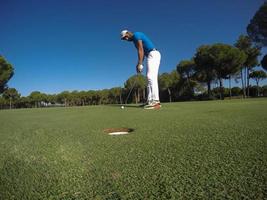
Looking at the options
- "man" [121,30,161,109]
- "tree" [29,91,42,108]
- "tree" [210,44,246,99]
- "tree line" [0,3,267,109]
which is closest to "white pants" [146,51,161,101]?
"man" [121,30,161,109]

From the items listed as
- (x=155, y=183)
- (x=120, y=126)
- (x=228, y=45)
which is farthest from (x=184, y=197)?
(x=228, y=45)

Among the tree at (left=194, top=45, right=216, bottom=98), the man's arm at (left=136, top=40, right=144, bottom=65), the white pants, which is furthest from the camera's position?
the tree at (left=194, top=45, right=216, bottom=98)

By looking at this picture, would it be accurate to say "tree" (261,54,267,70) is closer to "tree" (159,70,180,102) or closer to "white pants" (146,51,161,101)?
"tree" (159,70,180,102)

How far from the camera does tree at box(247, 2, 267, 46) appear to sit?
24.4 m

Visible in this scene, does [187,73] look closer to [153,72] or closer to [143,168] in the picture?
[153,72]

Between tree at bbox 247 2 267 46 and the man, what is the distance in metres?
24.3

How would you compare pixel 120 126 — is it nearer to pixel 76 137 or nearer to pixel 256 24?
pixel 76 137

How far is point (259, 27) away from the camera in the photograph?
83.8 feet

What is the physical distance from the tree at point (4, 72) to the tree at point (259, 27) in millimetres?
37073

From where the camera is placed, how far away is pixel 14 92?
211 ft

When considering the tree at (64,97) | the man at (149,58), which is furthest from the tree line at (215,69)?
the tree at (64,97)

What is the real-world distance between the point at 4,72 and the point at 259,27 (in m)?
37.9

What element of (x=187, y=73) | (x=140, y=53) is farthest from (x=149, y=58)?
(x=187, y=73)

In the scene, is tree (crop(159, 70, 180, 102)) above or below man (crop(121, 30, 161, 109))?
above
